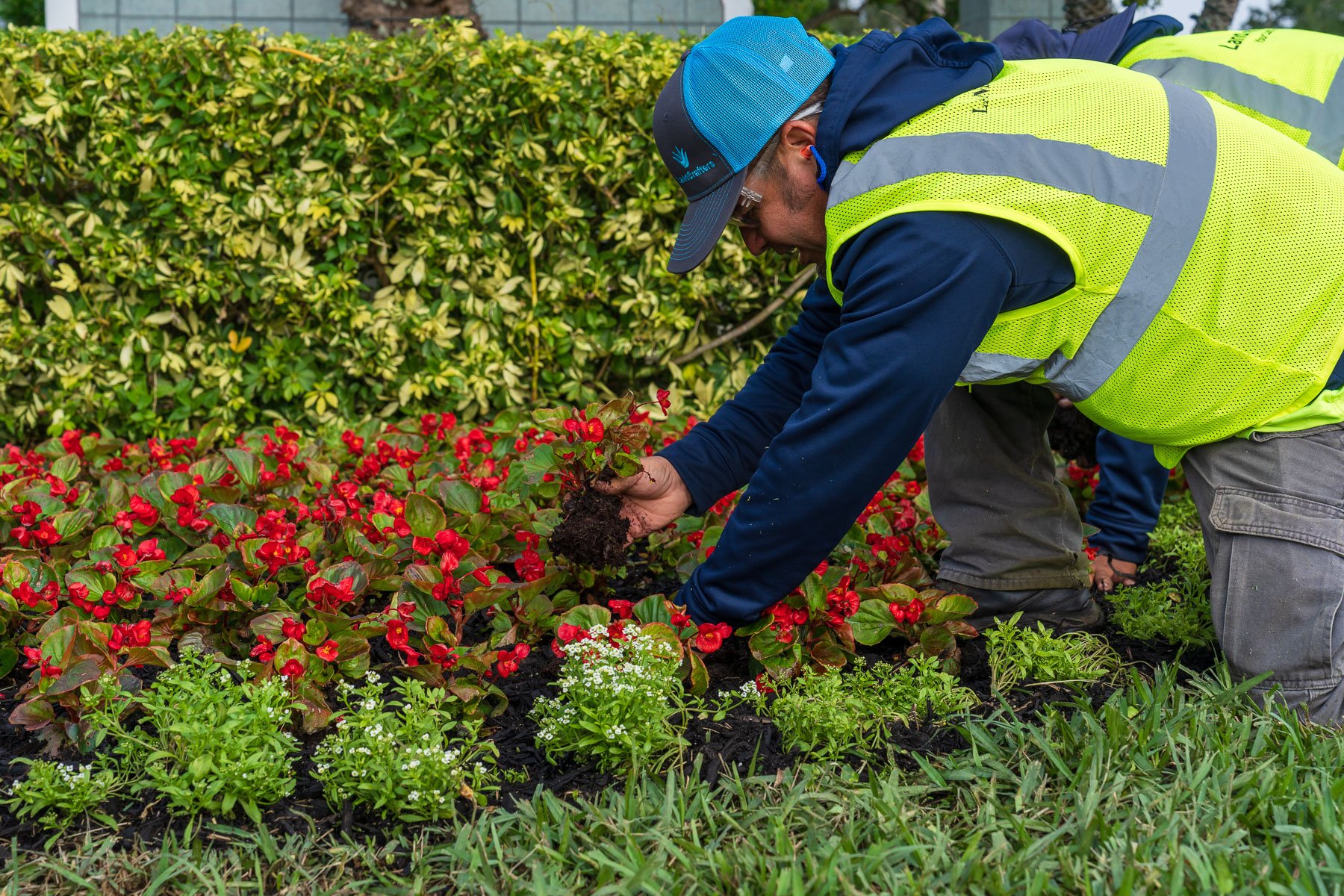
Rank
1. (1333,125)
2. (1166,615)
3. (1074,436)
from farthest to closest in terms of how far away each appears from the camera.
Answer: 1. (1074,436)
2. (1333,125)
3. (1166,615)

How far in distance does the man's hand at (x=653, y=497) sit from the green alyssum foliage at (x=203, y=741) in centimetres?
92

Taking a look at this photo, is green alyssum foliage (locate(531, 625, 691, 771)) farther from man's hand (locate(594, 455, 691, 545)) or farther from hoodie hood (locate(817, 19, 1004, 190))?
hoodie hood (locate(817, 19, 1004, 190))

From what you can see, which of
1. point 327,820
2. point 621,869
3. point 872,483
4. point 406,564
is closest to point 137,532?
point 406,564

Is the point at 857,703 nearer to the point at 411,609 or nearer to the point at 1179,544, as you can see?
the point at 411,609

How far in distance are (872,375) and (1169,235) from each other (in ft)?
2.22

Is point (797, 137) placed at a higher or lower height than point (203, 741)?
higher

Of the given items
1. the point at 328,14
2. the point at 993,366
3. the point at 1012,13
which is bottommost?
the point at 993,366

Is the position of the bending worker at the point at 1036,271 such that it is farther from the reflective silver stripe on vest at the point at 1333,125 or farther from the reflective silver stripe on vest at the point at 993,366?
the reflective silver stripe on vest at the point at 1333,125

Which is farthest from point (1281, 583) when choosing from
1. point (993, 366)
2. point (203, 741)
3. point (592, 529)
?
point (203, 741)

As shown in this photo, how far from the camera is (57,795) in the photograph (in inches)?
79.1

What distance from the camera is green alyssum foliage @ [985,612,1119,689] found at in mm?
2572

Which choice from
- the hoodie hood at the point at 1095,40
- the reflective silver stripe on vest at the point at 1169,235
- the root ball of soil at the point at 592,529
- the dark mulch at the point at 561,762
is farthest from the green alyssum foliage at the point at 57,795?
the hoodie hood at the point at 1095,40

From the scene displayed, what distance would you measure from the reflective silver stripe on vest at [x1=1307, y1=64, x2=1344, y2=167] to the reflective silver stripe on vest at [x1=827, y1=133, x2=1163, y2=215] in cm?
130

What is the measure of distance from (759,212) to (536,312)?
2752 mm
